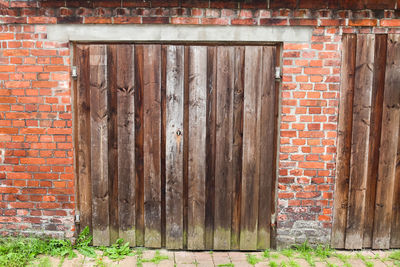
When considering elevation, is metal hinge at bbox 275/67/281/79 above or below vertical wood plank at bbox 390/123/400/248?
above

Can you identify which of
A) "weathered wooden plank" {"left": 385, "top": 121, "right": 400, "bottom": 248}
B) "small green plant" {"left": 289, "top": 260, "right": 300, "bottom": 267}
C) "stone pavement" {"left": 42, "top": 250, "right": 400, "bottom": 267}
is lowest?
"stone pavement" {"left": 42, "top": 250, "right": 400, "bottom": 267}

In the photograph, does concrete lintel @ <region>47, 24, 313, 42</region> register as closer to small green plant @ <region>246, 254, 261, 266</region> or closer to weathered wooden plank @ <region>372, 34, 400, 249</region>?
weathered wooden plank @ <region>372, 34, 400, 249</region>

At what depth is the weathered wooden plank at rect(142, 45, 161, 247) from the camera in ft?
12.2

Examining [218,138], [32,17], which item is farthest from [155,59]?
[32,17]

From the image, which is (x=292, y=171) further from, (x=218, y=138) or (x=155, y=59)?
(x=155, y=59)

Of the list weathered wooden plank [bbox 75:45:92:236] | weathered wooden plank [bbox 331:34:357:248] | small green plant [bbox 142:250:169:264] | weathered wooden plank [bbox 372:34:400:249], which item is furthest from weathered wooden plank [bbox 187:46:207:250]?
weathered wooden plank [bbox 372:34:400:249]

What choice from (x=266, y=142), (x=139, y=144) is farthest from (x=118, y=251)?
(x=266, y=142)

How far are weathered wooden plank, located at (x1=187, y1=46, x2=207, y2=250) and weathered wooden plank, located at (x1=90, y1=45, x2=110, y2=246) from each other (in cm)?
90

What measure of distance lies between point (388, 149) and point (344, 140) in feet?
1.61

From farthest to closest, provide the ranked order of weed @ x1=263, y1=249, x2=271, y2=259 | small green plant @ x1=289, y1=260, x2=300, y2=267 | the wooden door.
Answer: weed @ x1=263, y1=249, x2=271, y2=259
the wooden door
small green plant @ x1=289, y1=260, x2=300, y2=267

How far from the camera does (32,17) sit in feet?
11.9

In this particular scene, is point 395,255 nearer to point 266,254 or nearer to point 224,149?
point 266,254

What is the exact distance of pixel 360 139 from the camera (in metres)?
3.80

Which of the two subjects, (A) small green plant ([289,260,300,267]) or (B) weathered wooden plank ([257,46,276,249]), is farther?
(B) weathered wooden plank ([257,46,276,249])
